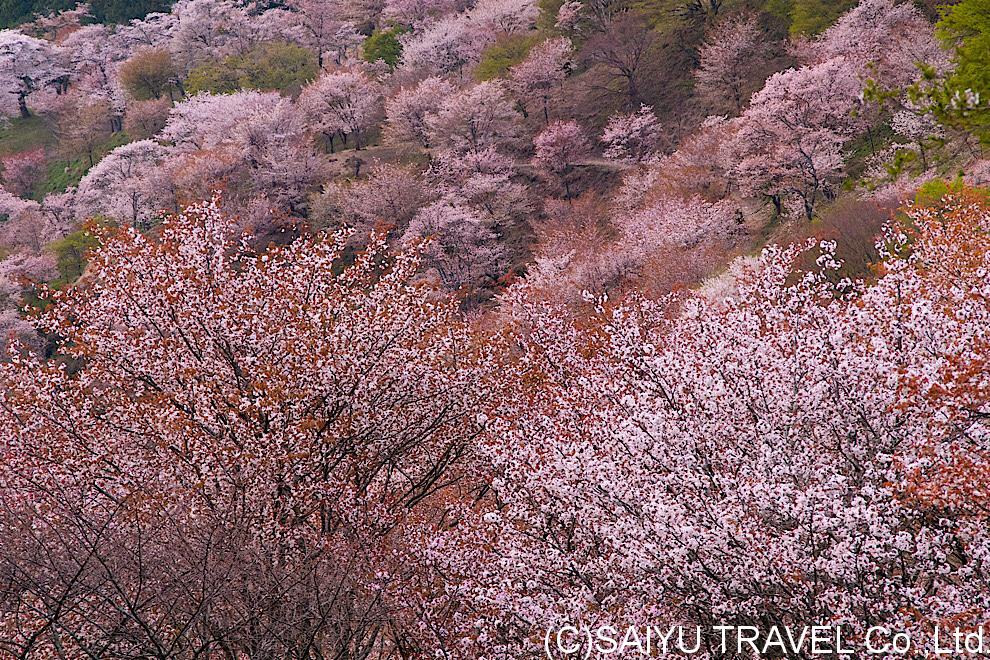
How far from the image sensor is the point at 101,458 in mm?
11797

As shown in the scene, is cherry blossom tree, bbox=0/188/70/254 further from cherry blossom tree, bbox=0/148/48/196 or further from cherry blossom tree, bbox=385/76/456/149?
cherry blossom tree, bbox=385/76/456/149

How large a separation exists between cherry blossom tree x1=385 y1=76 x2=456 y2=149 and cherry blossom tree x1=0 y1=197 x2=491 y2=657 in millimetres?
48977

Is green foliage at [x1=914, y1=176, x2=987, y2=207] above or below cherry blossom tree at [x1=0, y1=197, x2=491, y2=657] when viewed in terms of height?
below

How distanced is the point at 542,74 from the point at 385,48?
26.9m

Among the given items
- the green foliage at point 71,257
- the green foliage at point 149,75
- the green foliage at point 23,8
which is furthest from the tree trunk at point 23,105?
the green foliage at point 71,257

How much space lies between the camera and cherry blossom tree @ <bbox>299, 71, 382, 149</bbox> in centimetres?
6712

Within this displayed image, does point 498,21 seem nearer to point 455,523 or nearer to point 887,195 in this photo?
point 887,195

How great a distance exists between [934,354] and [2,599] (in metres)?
10.5

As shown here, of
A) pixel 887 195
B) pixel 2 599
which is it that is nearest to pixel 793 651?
pixel 2 599

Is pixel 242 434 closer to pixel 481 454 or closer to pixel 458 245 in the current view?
pixel 481 454

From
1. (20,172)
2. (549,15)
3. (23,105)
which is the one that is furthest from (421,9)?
(23,105)

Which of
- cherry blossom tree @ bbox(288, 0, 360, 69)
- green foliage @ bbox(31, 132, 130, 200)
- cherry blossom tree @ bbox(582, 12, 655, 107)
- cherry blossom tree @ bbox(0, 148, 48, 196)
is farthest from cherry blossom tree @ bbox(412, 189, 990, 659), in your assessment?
cherry blossom tree @ bbox(0, 148, 48, 196)

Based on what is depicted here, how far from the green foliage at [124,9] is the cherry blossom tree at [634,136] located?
8511cm

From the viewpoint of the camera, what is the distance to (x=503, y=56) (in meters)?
65.6
